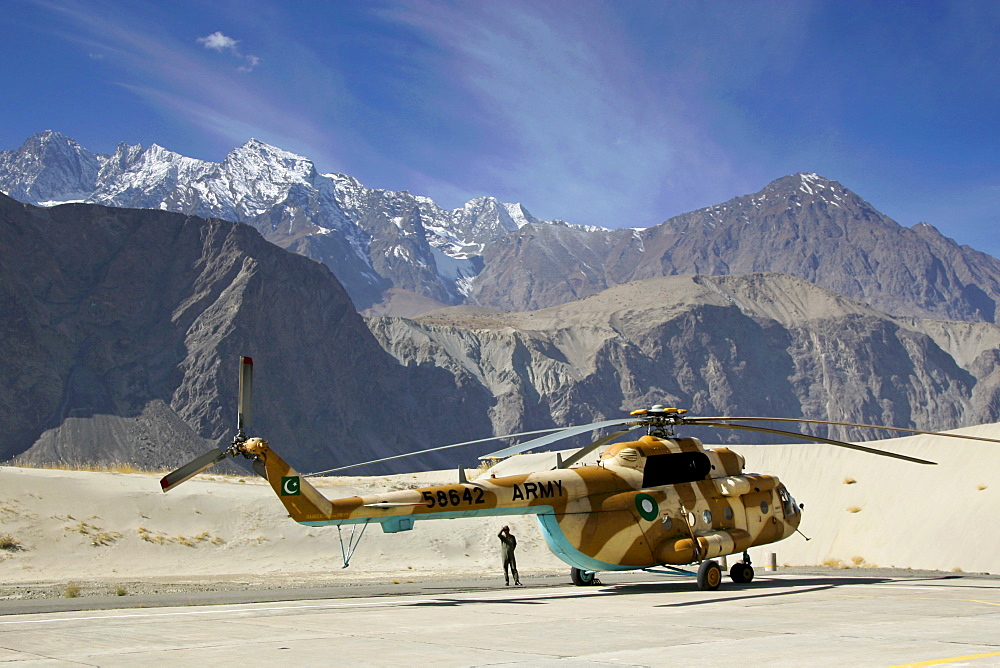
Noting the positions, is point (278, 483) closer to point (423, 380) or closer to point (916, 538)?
point (916, 538)

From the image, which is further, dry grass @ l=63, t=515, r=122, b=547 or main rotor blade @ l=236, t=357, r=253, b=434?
dry grass @ l=63, t=515, r=122, b=547

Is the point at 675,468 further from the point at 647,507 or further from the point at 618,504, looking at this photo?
the point at 618,504

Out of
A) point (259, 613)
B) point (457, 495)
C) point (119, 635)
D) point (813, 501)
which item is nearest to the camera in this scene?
point (119, 635)

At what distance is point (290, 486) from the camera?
15.2 meters

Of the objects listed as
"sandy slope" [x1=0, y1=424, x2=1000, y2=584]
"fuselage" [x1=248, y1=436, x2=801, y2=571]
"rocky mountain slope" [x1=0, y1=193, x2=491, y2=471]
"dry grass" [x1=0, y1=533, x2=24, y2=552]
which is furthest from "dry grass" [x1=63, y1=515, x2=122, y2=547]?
"rocky mountain slope" [x1=0, y1=193, x2=491, y2=471]

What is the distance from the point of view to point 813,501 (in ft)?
128

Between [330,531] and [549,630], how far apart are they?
73.5ft

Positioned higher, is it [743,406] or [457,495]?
[743,406]

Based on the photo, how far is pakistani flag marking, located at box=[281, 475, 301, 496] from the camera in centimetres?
1511

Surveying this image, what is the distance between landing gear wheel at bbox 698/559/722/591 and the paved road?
0.23 metres

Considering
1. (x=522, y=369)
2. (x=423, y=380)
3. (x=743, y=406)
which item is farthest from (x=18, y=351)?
(x=743, y=406)

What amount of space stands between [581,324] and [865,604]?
17875 centimetres

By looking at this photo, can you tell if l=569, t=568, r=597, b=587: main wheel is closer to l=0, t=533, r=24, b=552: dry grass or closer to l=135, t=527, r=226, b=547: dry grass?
l=135, t=527, r=226, b=547: dry grass

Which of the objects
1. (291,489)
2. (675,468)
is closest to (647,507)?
(675,468)
